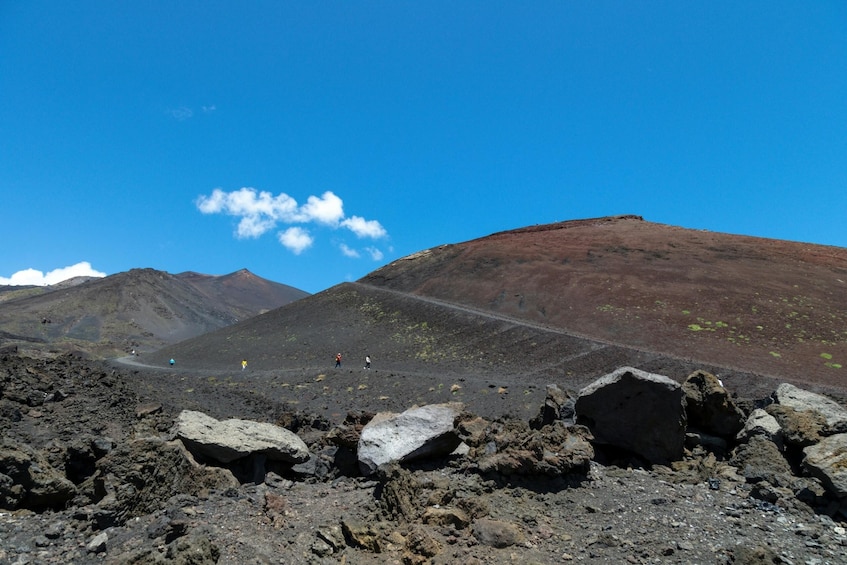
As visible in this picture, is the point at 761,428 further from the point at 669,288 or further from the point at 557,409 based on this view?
the point at 669,288

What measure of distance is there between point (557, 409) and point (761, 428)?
340 centimetres

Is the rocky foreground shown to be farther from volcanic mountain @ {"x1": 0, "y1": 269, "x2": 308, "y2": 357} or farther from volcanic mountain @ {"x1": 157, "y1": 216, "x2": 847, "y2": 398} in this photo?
volcanic mountain @ {"x1": 0, "y1": 269, "x2": 308, "y2": 357}

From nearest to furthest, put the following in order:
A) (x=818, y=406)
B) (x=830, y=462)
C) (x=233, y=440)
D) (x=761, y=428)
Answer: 1. (x=830, y=462)
2. (x=233, y=440)
3. (x=761, y=428)
4. (x=818, y=406)

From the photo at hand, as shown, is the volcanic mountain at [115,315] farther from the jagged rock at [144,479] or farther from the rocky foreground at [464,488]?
the jagged rock at [144,479]

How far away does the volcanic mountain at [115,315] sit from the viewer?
6341 centimetres

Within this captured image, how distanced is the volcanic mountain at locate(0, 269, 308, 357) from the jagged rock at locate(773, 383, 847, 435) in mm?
57261

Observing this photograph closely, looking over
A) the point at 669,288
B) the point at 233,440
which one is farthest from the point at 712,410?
the point at 669,288

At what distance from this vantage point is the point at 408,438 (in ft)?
25.7

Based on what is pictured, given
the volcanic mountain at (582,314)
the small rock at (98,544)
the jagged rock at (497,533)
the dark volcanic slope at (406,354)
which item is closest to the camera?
the small rock at (98,544)

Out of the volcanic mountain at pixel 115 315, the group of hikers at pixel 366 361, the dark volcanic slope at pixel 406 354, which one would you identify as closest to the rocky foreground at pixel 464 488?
the dark volcanic slope at pixel 406 354

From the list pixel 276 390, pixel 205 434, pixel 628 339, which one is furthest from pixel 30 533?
pixel 628 339

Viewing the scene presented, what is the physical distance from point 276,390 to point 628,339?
18201mm

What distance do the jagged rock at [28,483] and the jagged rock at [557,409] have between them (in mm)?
7982

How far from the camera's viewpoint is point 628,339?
2619 centimetres
